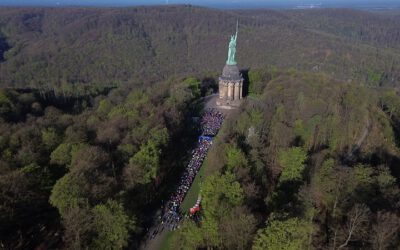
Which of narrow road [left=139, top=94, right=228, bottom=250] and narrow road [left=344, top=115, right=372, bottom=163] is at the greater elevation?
narrow road [left=344, top=115, right=372, bottom=163]

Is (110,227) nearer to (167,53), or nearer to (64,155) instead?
(64,155)

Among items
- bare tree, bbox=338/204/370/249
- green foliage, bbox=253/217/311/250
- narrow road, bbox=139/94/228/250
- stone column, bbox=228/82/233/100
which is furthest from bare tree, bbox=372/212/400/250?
stone column, bbox=228/82/233/100

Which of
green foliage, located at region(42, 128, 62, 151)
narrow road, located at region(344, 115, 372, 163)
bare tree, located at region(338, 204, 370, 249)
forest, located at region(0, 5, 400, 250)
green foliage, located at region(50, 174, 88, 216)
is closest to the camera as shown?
bare tree, located at region(338, 204, 370, 249)

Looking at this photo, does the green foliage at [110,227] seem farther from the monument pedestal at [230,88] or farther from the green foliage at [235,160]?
the monument pedestal at [230,88]

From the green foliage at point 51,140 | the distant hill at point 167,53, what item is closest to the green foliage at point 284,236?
the green foliage at point 51,140

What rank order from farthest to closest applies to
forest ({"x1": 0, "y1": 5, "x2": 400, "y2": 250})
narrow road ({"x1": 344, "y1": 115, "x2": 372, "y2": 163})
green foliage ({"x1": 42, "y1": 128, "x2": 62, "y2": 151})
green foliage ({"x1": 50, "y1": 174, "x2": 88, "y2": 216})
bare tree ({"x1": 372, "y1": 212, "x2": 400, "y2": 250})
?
1. narrow road ({"x1": 344, "y1": 115, "x2": 372, "y2": 163})
2. green foliage ({"x1": 42, "y1": 128, "x2": 62, "y2": 151})
3. green foliage ({"x1": 50, "y1": 174, "x2": 88, "y2": 216})
4. forest ({"x1": 0, "y1": 5, "x2": 400, "y2": 250})
5. bare tree ({"x1": 372, "y1": 212, "x2": 400, "y2": 250})

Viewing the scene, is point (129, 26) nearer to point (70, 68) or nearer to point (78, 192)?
point (70, 68)

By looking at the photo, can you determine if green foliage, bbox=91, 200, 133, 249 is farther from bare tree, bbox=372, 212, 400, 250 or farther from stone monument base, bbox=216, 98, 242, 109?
stone monument base, bbox=216, 98, 242, 109
